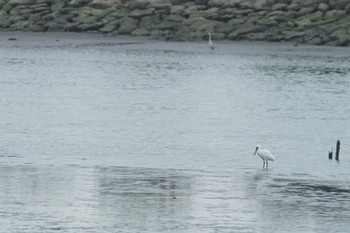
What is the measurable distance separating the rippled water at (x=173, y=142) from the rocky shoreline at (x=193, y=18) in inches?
166

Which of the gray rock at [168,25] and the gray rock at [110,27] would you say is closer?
the gray rock at [168,25]

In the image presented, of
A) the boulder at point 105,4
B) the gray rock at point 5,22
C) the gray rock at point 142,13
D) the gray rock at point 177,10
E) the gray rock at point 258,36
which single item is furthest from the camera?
the boulder at point 105,4

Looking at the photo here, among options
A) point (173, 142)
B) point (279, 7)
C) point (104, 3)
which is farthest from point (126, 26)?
point (173, 142)

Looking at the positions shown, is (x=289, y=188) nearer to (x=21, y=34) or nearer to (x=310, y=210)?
(x=310, y=210)

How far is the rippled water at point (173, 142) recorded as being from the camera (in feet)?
69.8

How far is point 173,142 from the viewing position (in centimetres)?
3209

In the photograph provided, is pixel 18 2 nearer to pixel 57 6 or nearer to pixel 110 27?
pixel 57 6

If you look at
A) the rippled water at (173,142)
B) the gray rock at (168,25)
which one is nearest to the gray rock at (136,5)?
the gray rock at (168,25)

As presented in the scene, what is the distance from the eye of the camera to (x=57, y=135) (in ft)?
107

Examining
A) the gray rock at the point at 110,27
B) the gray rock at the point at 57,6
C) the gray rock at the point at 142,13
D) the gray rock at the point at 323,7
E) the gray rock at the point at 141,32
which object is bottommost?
the gray rock at the point at 141,32

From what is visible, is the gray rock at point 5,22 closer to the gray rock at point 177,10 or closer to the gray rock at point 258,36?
the gray rock at point 177,10

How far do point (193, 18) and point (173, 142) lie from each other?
4028cm

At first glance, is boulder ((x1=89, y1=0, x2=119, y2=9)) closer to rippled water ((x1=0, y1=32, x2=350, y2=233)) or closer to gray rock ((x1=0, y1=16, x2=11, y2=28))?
gray rock ((x1=0, y1=16, x2=11, y2=28))

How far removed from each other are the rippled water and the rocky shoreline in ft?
13.8
